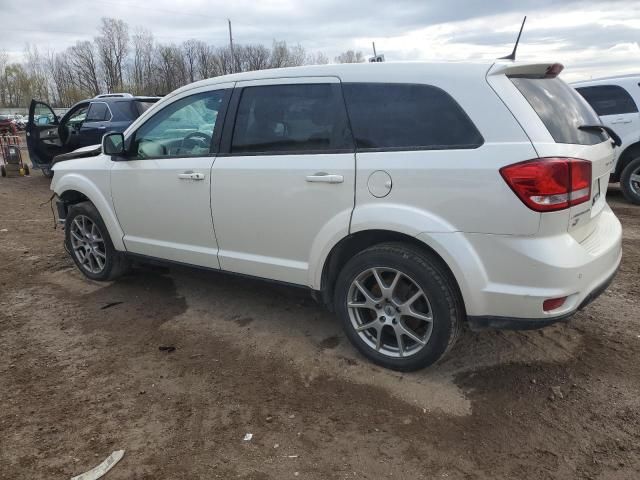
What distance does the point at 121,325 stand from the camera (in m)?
4.25

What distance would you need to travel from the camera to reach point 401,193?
9.98 feet

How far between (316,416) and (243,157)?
1.83m

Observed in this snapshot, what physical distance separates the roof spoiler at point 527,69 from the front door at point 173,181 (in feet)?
6.36

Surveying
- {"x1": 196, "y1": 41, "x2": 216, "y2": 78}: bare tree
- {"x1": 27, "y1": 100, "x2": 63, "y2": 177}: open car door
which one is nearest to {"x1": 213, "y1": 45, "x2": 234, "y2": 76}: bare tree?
{"x1": 196, "y1": 41, "x2": 216, "y2": 78}: bare tree

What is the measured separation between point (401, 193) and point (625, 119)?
6.96m

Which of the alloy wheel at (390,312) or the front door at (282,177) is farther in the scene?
the front door at (282,177)

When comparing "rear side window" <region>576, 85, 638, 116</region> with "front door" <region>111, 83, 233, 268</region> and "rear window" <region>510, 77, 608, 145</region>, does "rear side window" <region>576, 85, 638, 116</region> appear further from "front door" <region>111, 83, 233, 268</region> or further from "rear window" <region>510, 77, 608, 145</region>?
"front door" <region>111, 83, 233, 268</region>

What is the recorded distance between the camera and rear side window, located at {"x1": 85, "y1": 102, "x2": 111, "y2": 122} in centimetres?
1105

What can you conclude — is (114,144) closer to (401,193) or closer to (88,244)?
(88,244)

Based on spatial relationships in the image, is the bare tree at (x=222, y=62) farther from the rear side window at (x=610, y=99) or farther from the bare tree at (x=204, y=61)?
the rear side window at (x=610, y=99)

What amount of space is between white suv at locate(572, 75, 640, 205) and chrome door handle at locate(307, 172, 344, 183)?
258 inches

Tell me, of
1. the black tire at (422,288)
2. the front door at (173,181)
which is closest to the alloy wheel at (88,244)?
the front door at (173,181)

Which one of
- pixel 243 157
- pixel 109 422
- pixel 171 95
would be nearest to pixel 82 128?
pixel 171 95

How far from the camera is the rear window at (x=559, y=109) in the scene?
2.88 meters
